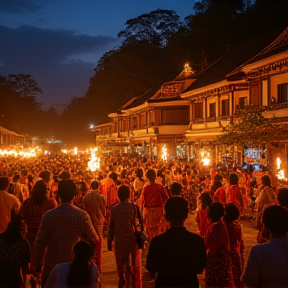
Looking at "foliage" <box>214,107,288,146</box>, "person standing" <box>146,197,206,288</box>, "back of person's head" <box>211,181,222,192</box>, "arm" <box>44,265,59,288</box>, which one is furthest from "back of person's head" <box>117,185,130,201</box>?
"foliage" <box>214,107,288,146</box>

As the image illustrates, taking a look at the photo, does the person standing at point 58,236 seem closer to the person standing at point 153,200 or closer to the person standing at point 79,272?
the person standing at point 79,272

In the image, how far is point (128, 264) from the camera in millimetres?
7961

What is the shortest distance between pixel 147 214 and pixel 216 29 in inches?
1673

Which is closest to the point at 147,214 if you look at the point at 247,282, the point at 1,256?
the point at 1,256

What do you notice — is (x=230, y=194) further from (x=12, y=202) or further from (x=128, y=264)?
(x=12, y=202)

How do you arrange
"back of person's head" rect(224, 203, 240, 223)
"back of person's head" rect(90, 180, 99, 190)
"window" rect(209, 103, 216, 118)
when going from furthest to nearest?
"window" rect(209, 103, 216, 118) < "back of person's head" rect(90, 180, 99, 190) < "back of person's head" rect(224, 203, 240, 223)

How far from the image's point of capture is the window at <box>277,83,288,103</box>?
75.0 feet

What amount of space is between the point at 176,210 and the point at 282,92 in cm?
1964

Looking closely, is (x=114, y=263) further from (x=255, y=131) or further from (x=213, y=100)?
(x=213, y=100)

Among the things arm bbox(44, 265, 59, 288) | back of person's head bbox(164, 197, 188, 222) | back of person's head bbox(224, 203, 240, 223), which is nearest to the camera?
arm bbox(44, 265, 59, 288)

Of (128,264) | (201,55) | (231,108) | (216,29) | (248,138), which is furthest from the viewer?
(201,55)

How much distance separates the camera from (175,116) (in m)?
→ 42.9

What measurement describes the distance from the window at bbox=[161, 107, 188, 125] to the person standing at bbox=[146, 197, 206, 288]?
Answer: 124ft

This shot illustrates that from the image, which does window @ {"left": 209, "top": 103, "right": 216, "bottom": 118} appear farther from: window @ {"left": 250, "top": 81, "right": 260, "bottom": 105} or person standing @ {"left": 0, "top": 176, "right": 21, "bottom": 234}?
person standing @ {"left": 0, "top": 176, "right": 21, "bottom": 234}
